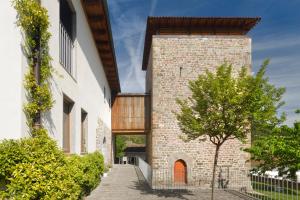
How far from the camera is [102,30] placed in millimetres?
16625

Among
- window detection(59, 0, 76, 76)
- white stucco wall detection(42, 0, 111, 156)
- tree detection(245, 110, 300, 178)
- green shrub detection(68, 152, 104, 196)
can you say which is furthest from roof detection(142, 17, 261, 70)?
green shrub detection(68, 152, 104, 196)

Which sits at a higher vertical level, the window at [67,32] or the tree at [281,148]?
the window at [67,32]

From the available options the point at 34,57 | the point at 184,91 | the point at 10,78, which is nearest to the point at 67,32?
the point at 34,57

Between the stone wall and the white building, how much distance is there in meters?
3.33

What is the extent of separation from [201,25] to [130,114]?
915 centimetres

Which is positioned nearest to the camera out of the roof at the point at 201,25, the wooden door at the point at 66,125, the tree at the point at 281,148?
the wooden door at the point at 66,125

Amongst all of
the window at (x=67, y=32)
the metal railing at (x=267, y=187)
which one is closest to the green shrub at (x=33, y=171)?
the window at (x=67, y=32)

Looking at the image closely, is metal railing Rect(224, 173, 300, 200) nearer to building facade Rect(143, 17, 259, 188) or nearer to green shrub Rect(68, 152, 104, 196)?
building facade Rect(143, 17, 259, 188)

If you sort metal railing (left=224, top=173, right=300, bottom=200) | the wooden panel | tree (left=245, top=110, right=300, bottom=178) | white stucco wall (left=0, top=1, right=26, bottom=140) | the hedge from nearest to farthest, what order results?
the hedge, white stucco wall (left=0, top=1, right=26, bottom=140), metal railing (left=224, top=173, right=300, bottom=200), tree (left=245, top=110, right=300, bottom=178), the wooden panel

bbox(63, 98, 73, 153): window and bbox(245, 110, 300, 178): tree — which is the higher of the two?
bbox(63, 98, 73, 153): window

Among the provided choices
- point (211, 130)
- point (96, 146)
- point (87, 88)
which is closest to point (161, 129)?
point (96, 146)

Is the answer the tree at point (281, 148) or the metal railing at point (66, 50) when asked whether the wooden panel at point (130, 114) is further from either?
the metal railing at point (66, 50)

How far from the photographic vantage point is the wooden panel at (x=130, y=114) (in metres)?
24.2

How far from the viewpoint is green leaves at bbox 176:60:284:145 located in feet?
37.0
